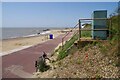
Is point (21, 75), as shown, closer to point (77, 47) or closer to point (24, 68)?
point (24, 68)

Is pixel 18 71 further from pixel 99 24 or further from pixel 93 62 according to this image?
pixel 99 24

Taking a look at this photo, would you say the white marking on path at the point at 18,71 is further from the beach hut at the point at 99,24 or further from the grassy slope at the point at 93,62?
the beach hut at the point at 99,24

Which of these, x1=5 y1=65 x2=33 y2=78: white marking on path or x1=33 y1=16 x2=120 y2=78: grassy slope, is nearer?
x1=33 y1=16 x2=120 y2=78: grassy slope

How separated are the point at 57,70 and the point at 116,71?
8.92ft

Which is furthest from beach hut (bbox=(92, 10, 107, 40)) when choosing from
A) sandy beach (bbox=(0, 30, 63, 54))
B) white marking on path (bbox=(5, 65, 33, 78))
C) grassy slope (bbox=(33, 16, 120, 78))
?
sandy beach (bbox=(0, 30, 63, 54))

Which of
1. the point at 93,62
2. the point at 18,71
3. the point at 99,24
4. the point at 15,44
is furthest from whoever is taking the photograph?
the point at 15,44

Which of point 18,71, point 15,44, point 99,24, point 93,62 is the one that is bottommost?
point 15,44

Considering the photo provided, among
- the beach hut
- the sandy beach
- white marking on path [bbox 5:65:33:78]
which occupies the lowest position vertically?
the sandy beach

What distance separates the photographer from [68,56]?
1262cm

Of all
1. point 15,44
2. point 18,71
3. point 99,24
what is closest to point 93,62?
point 99,24

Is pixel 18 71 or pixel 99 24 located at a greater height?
pixel 99 24

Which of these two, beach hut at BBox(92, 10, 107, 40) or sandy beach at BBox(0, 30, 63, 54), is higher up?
beach hut at BBox(92, 10, 107, 40)

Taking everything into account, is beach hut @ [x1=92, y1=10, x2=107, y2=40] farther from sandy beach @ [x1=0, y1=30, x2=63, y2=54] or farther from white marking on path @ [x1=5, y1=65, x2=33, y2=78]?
sandy beach @ [x1=0, y1=30, x2=63, y2=54]

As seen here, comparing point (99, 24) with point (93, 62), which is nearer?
point (93, 62)
